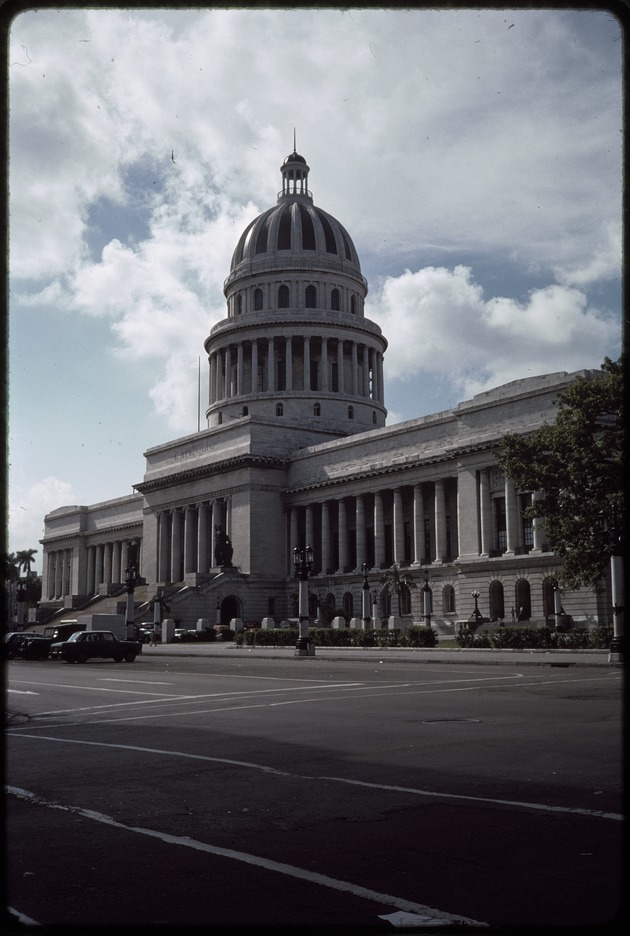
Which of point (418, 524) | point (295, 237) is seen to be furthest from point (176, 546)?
point (295, 237)

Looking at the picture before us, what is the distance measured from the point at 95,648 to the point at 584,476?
910 inches

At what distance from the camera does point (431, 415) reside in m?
79.8

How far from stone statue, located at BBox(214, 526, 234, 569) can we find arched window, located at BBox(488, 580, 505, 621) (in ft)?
85.8

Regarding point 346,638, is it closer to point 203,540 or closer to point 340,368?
point 203,540

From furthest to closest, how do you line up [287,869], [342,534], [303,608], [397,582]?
[342,534], [397,582], [303,608], [287,869]

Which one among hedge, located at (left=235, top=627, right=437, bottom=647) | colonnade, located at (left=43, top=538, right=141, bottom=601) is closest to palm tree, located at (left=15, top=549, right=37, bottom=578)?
colonnade, located at (left=43, top=538, right=141, bottom=601)

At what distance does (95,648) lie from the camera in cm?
4478

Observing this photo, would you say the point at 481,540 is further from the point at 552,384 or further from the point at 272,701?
the point at 272,701

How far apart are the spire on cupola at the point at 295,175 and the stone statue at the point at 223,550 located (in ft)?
165

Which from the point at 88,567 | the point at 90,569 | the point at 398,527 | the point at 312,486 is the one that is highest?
the point at 312,486

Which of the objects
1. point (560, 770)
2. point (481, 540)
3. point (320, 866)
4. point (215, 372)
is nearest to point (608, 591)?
point (481, 540)

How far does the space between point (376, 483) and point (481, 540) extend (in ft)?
51.2

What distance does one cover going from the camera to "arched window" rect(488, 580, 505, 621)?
68287 millimetres

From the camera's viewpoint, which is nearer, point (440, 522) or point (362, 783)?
point (362, 783)
